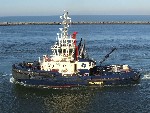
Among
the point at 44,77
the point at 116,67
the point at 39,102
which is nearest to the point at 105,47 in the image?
the point at 116,67

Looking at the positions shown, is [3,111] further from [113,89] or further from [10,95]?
[113,89]

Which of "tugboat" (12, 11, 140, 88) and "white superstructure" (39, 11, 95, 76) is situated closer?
"tugboat" (12, 11, 140, 88)

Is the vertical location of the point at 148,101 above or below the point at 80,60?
below

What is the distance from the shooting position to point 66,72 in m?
54.2

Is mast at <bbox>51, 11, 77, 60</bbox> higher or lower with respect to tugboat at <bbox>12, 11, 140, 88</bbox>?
higher

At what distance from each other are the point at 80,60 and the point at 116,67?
250 inches

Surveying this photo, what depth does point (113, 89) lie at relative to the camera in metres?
52.9

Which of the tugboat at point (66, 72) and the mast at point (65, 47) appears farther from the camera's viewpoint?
the mast at point (65, 47)

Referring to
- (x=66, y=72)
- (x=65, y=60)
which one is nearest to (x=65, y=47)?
(x=65, y=60)

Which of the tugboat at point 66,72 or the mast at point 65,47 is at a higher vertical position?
the mast at point 65,47

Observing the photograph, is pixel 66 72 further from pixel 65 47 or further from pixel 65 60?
pixel 65 47

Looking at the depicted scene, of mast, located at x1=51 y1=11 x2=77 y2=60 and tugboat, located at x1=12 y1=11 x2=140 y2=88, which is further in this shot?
mast, located at x1=51 y1=11 x2=77 y2=60

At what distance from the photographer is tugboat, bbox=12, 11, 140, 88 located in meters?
53.0

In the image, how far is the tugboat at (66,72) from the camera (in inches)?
2087
